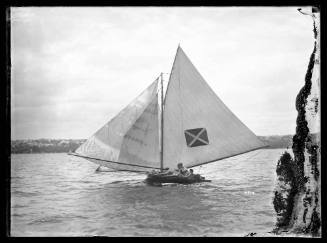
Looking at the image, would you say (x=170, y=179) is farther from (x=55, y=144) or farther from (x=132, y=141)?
(x=55, y=144)

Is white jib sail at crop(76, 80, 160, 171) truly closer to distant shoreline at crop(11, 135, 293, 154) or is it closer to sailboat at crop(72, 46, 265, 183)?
sailboat at crop(72, 46, 265, 183)

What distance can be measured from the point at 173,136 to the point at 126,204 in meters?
3.38

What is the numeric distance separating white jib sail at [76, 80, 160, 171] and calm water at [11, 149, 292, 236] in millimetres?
735

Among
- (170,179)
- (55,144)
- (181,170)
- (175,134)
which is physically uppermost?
(175,134)

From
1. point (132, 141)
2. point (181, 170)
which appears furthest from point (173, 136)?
point (132, 141)

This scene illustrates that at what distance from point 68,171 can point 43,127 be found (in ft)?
6.76

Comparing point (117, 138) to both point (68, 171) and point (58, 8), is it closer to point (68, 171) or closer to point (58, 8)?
point (68, 171)

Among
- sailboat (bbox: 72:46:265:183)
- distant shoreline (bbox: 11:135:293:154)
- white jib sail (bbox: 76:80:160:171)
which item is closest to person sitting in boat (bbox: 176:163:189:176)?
sailboat (bbox: 72:46:265:183)

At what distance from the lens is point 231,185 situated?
985cm

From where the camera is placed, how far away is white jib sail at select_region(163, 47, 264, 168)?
1112cm

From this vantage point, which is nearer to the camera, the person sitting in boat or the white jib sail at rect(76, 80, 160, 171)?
the white jib sail at rect(76, 80, 160, 171)

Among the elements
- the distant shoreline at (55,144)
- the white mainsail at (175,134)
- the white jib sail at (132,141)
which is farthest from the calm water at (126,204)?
the white mainsail at (175,134)

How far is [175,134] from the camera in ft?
37.7

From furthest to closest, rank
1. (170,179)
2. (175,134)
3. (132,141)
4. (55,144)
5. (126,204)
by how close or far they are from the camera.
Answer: (175,134), (132,141), (170,179), (126,204), (55,144)
